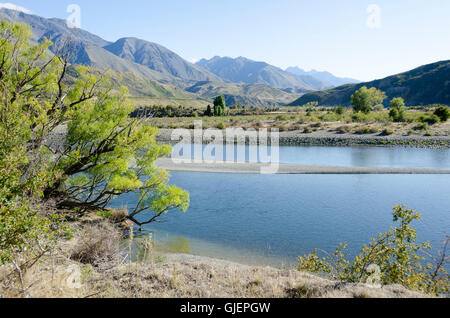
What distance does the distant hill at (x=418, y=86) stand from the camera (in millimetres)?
134875

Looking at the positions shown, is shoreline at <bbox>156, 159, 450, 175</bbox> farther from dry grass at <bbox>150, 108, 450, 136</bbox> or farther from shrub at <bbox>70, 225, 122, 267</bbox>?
shrub at <bbox>70, 225, 122, 267</bbox>

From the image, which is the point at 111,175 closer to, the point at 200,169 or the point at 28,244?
the point at 28,244

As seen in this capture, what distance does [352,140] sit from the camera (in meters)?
50.5

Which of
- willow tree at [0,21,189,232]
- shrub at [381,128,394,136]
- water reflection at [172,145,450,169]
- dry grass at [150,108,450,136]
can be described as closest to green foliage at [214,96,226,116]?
dry grass at [150,108,450,136]

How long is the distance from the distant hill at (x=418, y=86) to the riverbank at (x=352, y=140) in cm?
10010

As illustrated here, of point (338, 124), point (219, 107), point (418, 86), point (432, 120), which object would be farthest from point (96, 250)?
point (418, 86)

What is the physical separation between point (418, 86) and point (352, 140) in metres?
124

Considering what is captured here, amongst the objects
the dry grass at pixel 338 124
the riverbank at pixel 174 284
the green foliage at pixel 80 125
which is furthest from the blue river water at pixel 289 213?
the dry grass at pixel 338 124

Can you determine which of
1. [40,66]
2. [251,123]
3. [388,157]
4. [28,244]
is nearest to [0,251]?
[28,244]

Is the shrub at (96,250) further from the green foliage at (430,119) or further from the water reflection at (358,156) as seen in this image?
the green foliage at (430,119)

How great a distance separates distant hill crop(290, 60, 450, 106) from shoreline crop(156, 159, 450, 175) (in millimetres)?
120638

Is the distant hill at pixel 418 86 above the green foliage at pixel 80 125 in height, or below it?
above

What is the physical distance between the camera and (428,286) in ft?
27.9

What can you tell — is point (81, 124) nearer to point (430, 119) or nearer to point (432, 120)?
point (432, 120)
